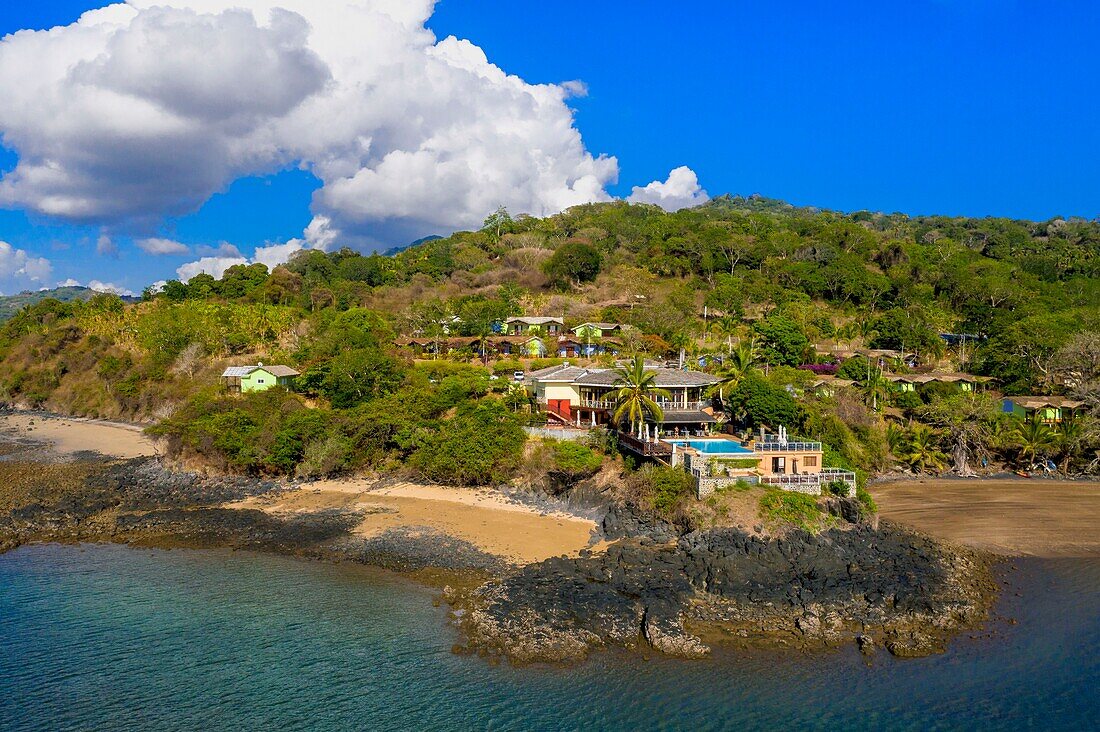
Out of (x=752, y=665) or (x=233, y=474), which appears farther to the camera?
(x=233, y=474)

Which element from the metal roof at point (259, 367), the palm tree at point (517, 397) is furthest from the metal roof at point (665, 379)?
the metal roof at point (259, 367)

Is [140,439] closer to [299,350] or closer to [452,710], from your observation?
[299,350]

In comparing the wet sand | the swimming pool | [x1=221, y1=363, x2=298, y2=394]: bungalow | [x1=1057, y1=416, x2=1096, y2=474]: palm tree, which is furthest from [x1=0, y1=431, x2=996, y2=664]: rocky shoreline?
[x1=221, y1=363, x2=298, y2=394]: bungalow

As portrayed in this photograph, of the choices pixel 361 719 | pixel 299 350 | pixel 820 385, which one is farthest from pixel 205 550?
pixel 820 385

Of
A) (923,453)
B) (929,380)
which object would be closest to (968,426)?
(923,453)

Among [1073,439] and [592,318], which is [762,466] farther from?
[592,318]

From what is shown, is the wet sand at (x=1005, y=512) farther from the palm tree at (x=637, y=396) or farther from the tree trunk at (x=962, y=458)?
the palm tree at (x=637, y=396)
